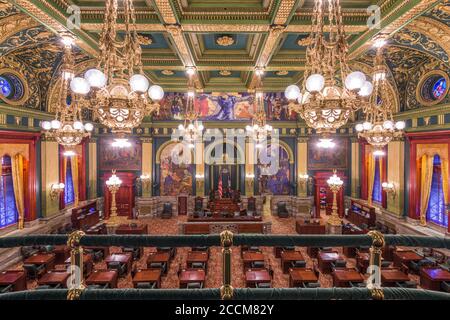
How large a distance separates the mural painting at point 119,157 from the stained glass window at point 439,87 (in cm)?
1536

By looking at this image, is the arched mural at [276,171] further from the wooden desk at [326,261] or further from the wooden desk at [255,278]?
the wooden desk at [255,278]

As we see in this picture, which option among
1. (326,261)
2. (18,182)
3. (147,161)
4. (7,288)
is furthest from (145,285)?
(147,161)

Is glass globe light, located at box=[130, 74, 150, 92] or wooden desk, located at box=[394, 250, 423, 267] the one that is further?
wooden desk, located at box=[394, 250, 423, 267]

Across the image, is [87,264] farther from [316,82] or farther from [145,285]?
[316,82]

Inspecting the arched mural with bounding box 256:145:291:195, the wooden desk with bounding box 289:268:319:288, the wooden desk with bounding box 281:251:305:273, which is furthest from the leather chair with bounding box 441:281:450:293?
the arched mural with bounding box 256:145:291:195

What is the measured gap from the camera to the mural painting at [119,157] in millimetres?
16078

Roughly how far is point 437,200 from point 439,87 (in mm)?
4446

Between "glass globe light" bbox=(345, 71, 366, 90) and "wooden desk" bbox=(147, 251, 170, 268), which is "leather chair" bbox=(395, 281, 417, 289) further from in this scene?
"wooden desk" bbox=(147, 251, 170, 268)

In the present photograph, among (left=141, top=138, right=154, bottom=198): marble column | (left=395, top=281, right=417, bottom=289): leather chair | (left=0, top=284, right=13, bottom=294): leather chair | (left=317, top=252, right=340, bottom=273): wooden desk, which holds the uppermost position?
(left=141, top=138, right=154, bottom=198): marble column

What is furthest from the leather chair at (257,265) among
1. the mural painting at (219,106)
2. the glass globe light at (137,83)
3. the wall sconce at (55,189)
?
the mural painting at (219,106)

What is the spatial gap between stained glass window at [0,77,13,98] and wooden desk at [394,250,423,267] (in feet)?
49.7

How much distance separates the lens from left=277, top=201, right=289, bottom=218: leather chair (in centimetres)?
1572

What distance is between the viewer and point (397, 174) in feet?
37.1
